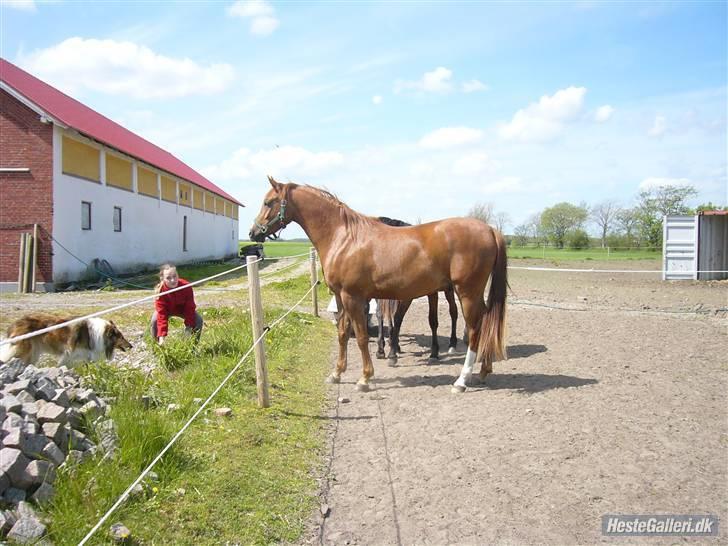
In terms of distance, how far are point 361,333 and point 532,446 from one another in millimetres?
2378

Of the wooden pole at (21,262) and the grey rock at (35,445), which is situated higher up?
the wooden pole at (21,262)

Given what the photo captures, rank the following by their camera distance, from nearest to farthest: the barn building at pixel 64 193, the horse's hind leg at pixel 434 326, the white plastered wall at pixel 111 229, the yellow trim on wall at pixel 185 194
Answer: the horse's hind leg at pixel 434 326
the barn building at pixel 64 193
the white plastered wall at pixel 111 229
the yellow trim on wall at pixel 185 194

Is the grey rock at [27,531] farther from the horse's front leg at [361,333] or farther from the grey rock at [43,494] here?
the horse's front leg at [361,333]

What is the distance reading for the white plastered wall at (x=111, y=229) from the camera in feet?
52.2

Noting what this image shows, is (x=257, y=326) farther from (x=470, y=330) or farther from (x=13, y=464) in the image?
(x=470, y=330)

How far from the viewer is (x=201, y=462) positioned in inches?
143

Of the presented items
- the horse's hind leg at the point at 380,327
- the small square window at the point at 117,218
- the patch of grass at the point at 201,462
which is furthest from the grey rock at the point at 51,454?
the small square window at the point at 117,218

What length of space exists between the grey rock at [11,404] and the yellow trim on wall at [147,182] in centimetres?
2078

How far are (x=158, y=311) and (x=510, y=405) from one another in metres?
4.24

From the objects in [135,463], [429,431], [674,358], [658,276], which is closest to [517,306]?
[674,358]

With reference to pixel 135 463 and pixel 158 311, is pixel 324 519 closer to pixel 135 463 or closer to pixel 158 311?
pixel 135 463

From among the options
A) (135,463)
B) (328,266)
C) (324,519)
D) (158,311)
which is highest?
(328,266)

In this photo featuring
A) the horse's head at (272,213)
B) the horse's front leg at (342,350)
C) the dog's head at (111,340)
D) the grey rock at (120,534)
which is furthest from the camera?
the horse's head at (272,213)

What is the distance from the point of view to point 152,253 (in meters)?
A: 23.5
